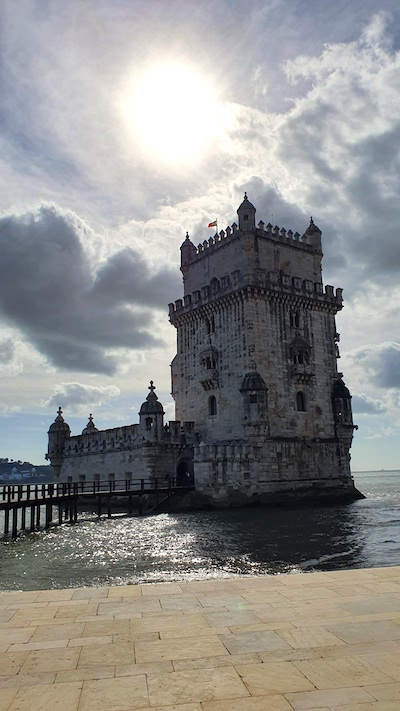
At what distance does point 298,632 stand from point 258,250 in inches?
1672

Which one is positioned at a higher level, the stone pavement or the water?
the stone pavement

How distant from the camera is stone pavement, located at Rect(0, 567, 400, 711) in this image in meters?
5.63

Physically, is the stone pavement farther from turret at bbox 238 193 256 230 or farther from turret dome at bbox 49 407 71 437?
turret dome at bbox 49 407 71 437

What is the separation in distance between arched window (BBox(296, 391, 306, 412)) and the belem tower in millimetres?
85

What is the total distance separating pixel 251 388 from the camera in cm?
4325

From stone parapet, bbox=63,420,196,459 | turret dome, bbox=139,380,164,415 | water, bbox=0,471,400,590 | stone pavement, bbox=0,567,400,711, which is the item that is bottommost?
water, bbox=0,471,400,590

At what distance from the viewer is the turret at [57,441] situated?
6250 cm

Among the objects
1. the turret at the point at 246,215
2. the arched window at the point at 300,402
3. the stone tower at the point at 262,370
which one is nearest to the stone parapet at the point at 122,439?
the stone tower at the point at 262,370

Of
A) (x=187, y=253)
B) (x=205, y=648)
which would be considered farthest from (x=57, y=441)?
(x=205, y=648)

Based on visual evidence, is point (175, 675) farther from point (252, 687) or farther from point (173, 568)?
point (173, 568)

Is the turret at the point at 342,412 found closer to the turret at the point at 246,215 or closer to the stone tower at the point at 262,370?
the stone tower at the point at 262,370

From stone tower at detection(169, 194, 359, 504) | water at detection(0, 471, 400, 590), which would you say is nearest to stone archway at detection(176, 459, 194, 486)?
stone tower at detection(169, 194, 359, 504)

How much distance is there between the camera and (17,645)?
7.34 meters

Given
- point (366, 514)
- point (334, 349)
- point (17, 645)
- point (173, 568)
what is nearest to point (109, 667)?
point (17, 645)
